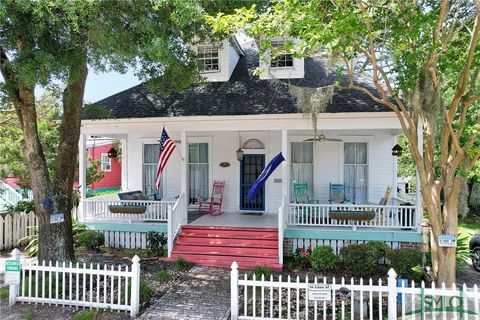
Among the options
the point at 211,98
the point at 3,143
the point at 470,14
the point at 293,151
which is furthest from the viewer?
the point at 3,143

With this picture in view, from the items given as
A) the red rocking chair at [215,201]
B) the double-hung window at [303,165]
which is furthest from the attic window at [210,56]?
the red rocking chair at [215,201]

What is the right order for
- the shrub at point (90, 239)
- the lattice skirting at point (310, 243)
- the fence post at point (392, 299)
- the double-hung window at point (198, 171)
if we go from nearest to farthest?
the fence post at point (392, 299)
the lattice skirting at point (310, 243)
the shrub at point (90, 239)
the double-hung window at point (198, 171)

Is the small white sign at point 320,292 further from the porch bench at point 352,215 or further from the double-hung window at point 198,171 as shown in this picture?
the double-hung window at point 198,171

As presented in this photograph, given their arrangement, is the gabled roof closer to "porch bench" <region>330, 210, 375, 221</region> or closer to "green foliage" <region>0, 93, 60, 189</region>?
"porch bench" <region>330, 210, 375, 221</region>

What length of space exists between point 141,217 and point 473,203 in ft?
68.8

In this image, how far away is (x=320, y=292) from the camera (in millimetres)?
5191

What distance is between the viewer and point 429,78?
606cm

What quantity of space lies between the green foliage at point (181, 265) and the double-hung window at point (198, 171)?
4414mm

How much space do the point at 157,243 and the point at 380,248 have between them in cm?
597

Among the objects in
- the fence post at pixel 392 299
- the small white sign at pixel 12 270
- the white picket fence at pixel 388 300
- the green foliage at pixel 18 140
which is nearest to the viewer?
the white picket fence at pixel 388 300

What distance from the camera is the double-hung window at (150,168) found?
1370 centimetres

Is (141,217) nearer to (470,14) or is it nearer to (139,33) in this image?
(139,33)

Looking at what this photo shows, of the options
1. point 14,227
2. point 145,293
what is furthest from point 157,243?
point 14,227

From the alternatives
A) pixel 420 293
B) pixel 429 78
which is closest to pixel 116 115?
pixel 429 78
